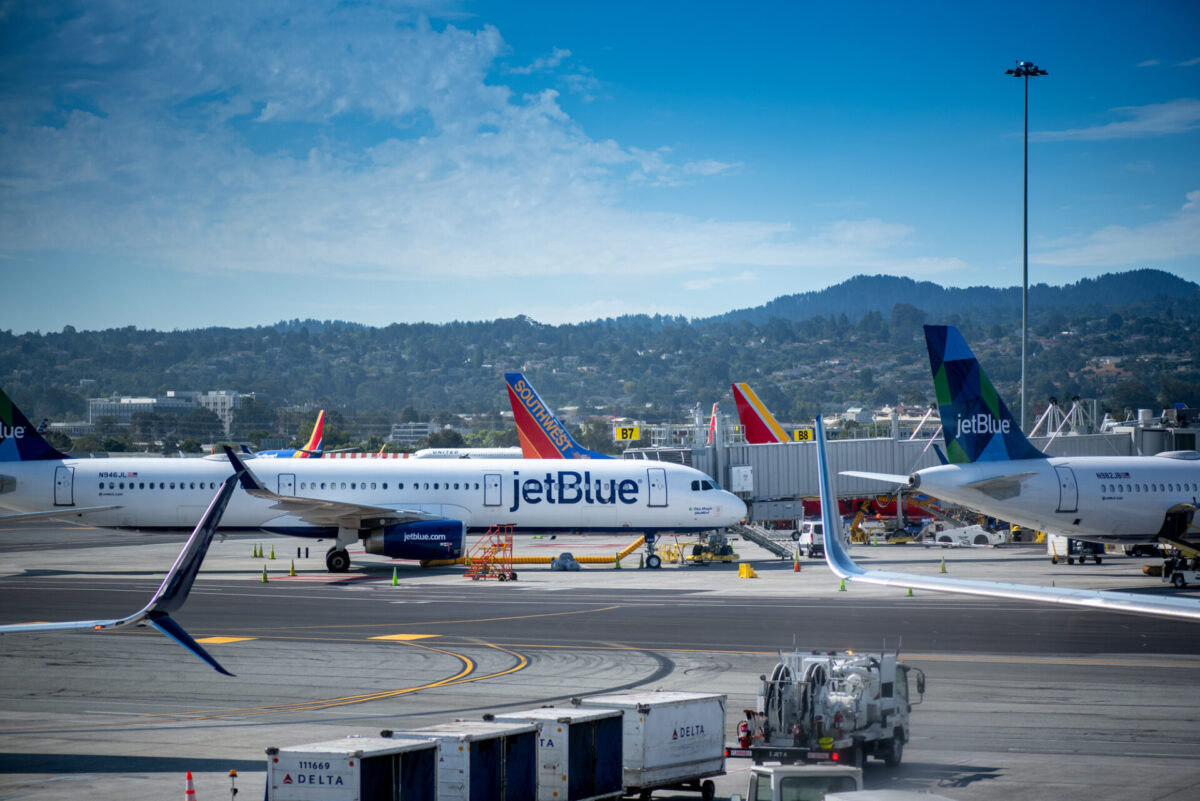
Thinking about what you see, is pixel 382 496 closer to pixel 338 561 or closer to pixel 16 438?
pixel 338 561

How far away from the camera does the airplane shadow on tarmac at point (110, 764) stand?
56.5 feet

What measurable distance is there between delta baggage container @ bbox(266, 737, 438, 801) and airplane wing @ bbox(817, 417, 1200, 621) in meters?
5.29

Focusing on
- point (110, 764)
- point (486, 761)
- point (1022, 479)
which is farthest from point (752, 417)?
point (486, 761)

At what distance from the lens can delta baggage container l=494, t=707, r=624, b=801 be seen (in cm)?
1443

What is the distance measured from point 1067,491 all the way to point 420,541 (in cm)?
2518

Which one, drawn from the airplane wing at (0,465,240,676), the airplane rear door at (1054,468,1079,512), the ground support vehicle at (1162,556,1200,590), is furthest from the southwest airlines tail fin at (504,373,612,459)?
the airplane wing at (0,465,240,676)

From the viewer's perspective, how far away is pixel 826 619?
33969mm

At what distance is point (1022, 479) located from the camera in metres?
40.2

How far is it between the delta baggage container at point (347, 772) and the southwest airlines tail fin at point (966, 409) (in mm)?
30200

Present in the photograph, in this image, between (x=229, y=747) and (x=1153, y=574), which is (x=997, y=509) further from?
(x=229, y=747)

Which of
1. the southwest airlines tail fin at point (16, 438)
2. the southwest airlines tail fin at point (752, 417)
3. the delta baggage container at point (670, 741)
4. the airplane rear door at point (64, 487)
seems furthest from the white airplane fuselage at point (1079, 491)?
the southwest airlines tail fin at point (16, 438)

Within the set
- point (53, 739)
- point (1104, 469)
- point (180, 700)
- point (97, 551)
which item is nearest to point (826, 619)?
point (1104, 469)

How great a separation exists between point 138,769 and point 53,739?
3.21 m

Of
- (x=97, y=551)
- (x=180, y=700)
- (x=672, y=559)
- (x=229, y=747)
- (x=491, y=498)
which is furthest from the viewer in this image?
(x=97, y=551)
